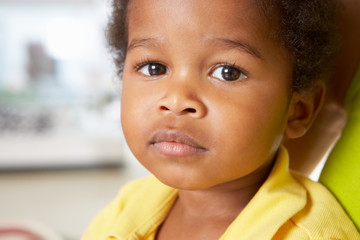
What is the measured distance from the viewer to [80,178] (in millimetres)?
3205

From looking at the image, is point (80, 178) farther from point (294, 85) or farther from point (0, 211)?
point (294, 85)

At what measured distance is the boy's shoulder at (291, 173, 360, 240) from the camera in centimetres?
62

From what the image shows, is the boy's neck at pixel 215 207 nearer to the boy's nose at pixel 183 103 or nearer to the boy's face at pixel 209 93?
the boy's face at pixel 209 93

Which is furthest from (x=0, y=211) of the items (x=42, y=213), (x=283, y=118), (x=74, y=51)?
(x=283, y=118)

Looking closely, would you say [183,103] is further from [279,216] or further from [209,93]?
[279,216]

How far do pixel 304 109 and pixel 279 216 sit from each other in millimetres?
223

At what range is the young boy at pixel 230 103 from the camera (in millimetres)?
646

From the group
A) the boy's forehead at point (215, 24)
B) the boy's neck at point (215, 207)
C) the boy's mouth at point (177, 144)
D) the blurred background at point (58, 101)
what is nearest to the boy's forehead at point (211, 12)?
the boy's forehead at point (215, 24)

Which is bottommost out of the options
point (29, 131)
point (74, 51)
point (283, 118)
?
point (283, 118)

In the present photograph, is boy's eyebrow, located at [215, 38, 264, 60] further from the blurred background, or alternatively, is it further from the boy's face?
the blurred background

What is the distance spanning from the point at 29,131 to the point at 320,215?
2920 mm

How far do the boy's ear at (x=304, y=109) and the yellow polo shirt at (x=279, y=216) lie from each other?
0.05 m

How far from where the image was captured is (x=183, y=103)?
0.63 metres

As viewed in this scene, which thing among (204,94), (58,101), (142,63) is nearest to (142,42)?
(142,63)
